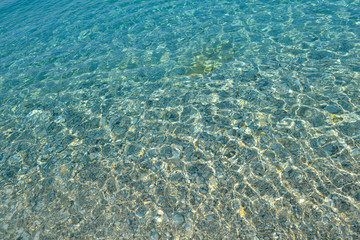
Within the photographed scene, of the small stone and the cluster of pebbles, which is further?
the small stone

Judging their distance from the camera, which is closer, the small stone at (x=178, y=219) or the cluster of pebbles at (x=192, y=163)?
the cluster of pebbles at (x=192, y=163)

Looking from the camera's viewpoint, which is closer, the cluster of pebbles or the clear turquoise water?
the cluster of pebbles

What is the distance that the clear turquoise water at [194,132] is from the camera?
23.1 feet

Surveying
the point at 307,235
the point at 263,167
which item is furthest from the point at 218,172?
the point at 307,235

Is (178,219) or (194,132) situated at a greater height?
(194,132)

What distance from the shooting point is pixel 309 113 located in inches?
364

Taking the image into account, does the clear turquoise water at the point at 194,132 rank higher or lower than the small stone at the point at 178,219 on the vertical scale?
higher

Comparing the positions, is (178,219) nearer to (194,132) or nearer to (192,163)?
(192,163)

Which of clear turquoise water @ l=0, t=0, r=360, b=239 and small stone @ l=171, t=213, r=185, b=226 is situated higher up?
clear turquoise water @ l=0, t=0, r=360, b=239

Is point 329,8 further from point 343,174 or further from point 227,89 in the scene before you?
point 343,174

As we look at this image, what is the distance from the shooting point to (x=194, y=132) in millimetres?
9539

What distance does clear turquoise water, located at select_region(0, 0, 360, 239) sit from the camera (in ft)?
23.1

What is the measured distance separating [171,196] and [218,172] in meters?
1.78

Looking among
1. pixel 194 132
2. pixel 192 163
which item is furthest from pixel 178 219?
pixel 194 132
